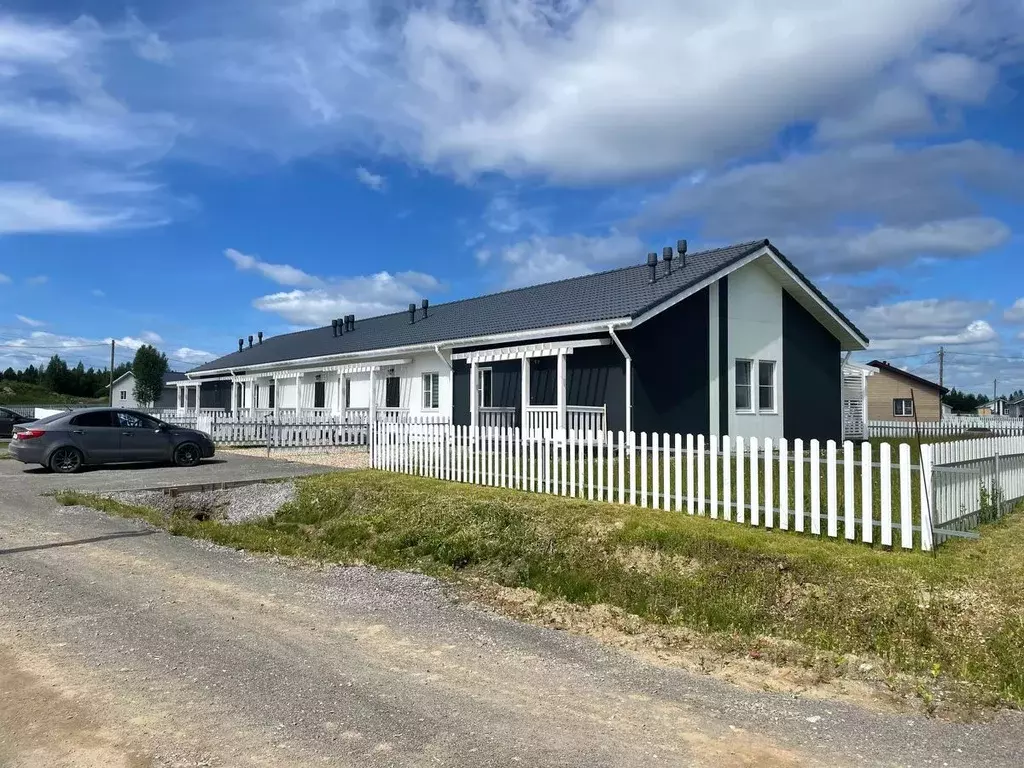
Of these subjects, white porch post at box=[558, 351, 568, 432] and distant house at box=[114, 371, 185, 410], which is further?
distant house at box=[114, 371, 185, 410]

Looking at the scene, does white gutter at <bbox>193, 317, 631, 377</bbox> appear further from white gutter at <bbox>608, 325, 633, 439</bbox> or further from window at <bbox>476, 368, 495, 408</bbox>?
window at <bbox>476, 368, 495, 408</bbox>

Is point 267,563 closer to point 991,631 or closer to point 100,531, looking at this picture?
point 100,531

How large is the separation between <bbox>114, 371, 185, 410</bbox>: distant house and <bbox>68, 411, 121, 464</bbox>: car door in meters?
49.1

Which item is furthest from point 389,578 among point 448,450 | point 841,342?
point 841,342

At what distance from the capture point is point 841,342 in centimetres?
2194

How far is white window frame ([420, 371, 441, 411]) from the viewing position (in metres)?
22.6

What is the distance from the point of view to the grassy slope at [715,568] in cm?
514

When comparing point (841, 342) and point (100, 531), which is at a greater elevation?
point (841, 342)

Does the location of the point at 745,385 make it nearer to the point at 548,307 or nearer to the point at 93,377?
the point at 548,307

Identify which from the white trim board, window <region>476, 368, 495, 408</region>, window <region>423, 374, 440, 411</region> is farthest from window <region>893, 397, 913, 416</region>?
the white trim board

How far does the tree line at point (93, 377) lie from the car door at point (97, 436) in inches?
2001

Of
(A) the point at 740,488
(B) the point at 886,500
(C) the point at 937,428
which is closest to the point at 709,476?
(A) the point at 740,488

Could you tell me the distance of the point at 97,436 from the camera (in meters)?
16.6

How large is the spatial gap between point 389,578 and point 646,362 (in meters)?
10.9
